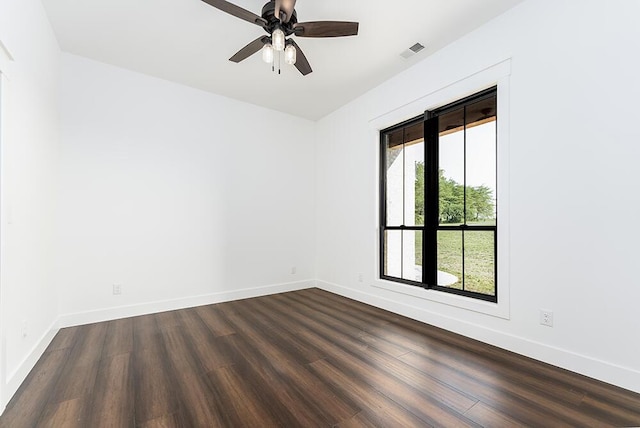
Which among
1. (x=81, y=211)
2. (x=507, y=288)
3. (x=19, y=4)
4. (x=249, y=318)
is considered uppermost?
(x=19, y=4)

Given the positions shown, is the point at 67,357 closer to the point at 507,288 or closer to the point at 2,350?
the point at 2,350

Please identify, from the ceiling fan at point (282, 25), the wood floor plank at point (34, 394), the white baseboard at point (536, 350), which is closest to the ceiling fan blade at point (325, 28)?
the ceiling fan at point (282, 25)

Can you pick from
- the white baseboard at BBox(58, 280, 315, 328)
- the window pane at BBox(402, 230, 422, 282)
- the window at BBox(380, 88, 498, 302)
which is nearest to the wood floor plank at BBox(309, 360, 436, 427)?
the window at BBox(380, 88, 498, 302)

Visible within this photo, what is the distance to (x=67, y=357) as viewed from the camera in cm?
240

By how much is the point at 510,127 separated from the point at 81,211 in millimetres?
4551

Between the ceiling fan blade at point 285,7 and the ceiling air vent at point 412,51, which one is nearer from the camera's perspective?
the ceiling fan blade at point 285,7

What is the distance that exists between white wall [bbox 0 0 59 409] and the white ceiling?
0.44m

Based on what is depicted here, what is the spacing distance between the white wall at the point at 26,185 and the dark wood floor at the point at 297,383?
0.27 meters

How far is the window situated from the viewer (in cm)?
282

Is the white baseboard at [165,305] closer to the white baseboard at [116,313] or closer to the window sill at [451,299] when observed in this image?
the white baseboard at [116,313]

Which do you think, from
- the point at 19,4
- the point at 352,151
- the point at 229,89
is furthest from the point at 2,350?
the point at 352,151

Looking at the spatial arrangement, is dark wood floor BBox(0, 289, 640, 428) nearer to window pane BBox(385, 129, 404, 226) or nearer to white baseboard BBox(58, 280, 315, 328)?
white baseboard BBox(58, 280, 315, 328)

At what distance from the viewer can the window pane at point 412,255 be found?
11.3 feet

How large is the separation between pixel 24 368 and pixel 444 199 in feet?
13.1
